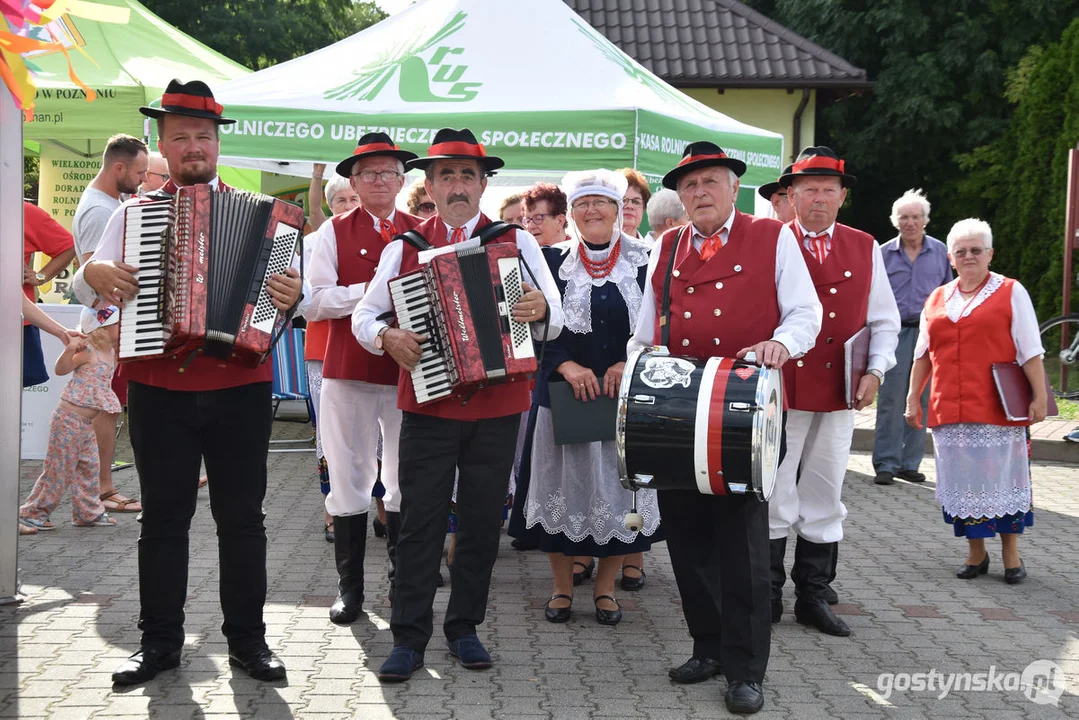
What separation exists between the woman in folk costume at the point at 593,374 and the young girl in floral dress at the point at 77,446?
296 centimetres

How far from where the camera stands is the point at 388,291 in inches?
191

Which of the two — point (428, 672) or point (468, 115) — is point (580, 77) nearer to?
point (468, 115)

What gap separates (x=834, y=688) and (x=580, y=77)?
564 centimetres

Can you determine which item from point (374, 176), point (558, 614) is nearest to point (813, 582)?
point (558, 614)

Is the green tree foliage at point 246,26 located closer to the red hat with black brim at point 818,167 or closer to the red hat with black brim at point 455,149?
the red hat with black brim at point 818,167

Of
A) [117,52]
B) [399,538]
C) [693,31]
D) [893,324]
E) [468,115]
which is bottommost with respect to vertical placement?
[399,538]

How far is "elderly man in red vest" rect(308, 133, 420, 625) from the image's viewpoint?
550 centimetres

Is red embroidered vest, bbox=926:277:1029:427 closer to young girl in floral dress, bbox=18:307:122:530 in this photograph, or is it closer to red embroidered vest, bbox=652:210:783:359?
red embroidered vest, bbox=652:210:783:359

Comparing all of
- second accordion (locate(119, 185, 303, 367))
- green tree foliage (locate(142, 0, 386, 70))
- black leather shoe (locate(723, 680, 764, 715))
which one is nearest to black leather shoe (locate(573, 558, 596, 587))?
black leather shoe (locate(723, 680, 764, 715))

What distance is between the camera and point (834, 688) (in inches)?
185

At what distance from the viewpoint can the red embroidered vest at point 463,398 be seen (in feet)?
15.7

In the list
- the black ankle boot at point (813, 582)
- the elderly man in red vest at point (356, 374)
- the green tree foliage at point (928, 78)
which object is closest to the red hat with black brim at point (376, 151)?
the elderly man in red vest at point (356, 374)

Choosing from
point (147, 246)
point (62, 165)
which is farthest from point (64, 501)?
point (62, 165)

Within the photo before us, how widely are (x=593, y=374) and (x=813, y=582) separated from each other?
4.56 ft
